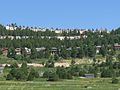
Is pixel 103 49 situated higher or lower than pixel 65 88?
higher

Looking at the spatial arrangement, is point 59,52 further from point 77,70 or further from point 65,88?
point 65,88

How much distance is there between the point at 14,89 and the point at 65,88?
912 centimetres

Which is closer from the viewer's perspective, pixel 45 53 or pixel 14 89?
pixel 14 89

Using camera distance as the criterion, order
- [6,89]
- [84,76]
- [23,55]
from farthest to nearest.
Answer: [23,55] < [84,76] < [6,89]

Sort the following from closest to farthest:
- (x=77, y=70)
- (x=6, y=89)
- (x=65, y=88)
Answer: (x=6, y=89)
(x=65, y=88)
(x=77, y=70)

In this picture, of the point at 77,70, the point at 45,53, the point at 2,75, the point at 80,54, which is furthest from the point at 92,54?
the point at 2,75

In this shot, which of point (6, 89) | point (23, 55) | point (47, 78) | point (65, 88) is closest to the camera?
point (6, 89)

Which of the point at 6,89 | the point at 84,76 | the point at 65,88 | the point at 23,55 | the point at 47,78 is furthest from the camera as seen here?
the point at 23,55

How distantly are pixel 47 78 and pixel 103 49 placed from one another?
7582 cm

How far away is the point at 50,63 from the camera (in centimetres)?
16862

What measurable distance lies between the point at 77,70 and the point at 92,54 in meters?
50.3

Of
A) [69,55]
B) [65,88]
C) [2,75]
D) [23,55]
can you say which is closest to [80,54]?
[69,55]

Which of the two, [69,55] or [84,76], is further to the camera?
[69,55]

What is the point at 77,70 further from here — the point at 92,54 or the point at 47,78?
the point at 92,54
